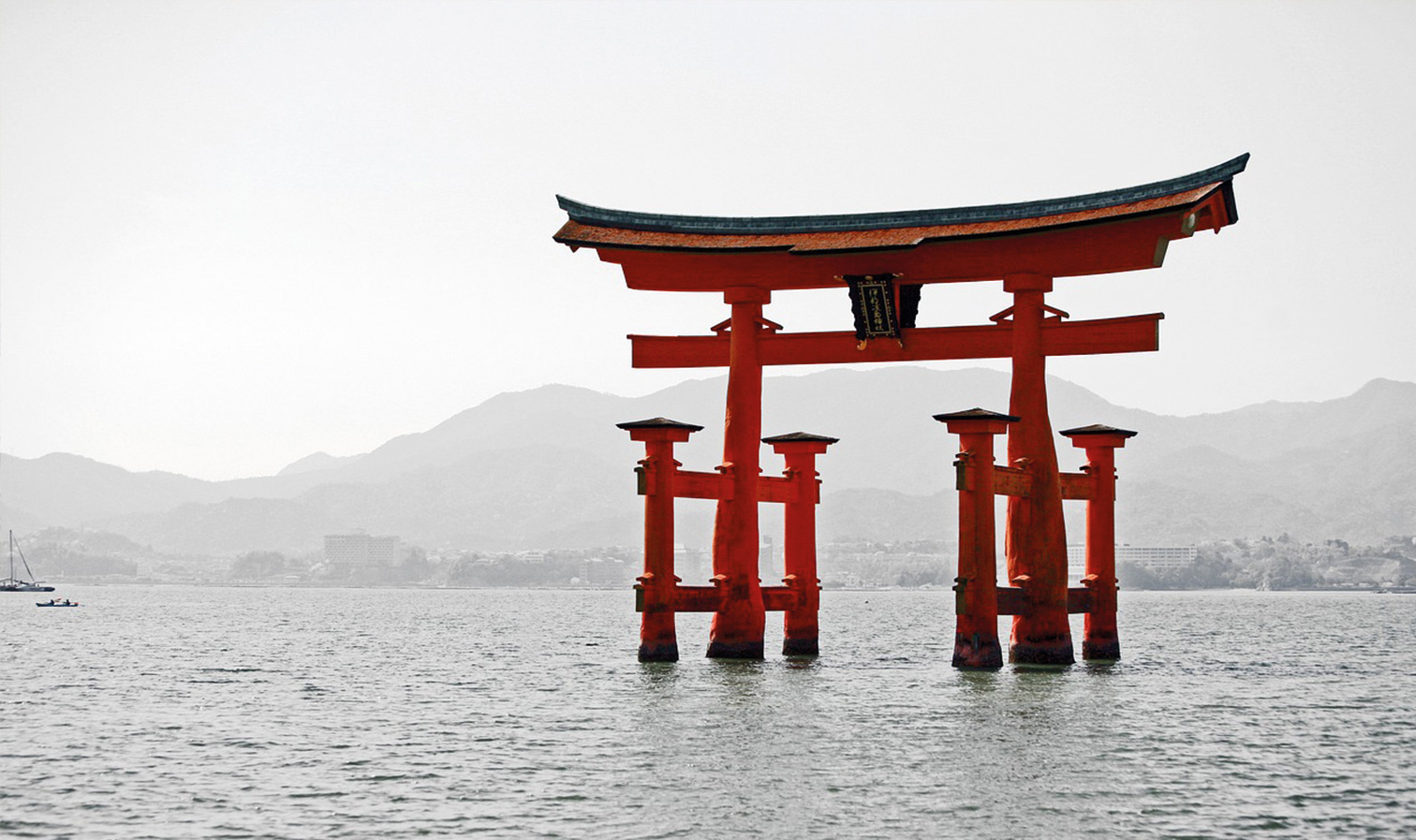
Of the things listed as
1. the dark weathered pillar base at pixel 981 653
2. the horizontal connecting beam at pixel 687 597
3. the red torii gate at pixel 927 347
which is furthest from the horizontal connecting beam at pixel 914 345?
the dark weathered pillar base at pixel 981 653

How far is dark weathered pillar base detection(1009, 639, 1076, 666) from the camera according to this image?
2722 centimetres

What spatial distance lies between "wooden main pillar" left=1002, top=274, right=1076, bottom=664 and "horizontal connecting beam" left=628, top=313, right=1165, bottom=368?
645mm

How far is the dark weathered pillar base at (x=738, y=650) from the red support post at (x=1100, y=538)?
658cm

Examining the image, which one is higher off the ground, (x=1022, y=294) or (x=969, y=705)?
(x=1022, y=294)

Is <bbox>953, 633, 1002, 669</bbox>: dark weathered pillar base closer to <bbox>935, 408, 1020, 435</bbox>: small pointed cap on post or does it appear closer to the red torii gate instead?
the red torii gate

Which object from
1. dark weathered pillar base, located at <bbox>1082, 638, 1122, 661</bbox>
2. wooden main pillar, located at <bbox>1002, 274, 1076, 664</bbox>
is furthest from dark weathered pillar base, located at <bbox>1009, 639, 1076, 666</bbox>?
dark weathered pillar base, located at <bbox>1082, 638, 1122, 661</bbox>

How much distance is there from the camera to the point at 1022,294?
1089 inches

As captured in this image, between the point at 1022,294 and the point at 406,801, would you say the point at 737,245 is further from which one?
the point at 406,801

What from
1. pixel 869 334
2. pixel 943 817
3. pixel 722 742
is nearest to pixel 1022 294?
pixel 869 334

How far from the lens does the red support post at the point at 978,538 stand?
25.6 m

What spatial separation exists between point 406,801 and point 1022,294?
1560 cm

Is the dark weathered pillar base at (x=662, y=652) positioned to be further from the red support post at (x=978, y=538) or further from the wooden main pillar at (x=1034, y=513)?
the wooden main pillar at (x=1034, y=513)

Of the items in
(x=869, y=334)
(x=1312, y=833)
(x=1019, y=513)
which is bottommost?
(x=1312, y=833)

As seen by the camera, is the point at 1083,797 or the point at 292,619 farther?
the point at 292,619
